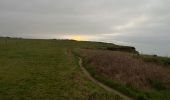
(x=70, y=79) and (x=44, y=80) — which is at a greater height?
(x=70, y=79)

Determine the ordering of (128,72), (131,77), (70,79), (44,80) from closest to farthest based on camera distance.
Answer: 1. (44,80)
2. (70,79)
3. (131,77)
4. (128,72)

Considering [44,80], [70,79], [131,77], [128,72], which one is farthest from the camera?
[128,72]

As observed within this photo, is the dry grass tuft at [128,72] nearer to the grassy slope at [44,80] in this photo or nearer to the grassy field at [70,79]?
the grassy field at [70,79]

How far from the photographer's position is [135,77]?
31.1 meters

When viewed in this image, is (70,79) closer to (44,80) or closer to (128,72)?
(44,80)

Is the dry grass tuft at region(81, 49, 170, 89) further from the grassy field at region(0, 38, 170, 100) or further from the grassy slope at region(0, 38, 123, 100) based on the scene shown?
the grassy slope at region(0, 38, 123, 100)

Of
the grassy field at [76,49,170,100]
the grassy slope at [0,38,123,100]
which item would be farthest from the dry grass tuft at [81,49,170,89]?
the grassy slope at [0,38,123,100]

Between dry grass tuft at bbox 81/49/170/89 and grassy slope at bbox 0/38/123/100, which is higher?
dry grass tuft at bbox 81/49/170/89

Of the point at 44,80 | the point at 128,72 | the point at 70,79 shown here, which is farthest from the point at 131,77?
the point at 44,80

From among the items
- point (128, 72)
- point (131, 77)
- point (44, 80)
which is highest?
point (128, 72)

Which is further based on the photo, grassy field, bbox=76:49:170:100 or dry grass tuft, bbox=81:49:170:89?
dry grass tuft, bbox=81:49:170:89

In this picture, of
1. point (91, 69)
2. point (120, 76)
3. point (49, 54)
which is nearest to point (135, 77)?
point (120, 76)

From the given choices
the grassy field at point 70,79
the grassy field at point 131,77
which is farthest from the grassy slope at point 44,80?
the grassy field at point 131,77

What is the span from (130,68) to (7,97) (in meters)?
13.6
